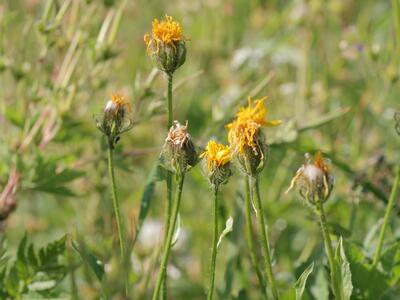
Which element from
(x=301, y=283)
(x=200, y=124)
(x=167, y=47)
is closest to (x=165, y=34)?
(x=167, y=47)

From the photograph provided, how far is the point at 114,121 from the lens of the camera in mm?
1206

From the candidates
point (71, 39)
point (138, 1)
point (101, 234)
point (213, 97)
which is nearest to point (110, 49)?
point (71, 39)

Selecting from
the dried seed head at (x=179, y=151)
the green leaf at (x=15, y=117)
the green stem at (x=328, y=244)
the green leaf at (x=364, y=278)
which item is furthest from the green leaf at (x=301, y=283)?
the green leaf at (x=15, y=117)

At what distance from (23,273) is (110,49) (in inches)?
24.8

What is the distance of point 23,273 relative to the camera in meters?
1.37

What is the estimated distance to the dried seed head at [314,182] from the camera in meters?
1.12

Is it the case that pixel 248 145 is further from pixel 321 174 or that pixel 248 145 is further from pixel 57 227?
A: pixel 57 227

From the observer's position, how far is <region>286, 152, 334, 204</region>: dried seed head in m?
1.12

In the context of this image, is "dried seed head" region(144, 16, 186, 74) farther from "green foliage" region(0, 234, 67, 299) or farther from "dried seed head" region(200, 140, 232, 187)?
"green foliage" region(0, 234, 67, 299)

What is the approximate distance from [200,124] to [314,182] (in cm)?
166

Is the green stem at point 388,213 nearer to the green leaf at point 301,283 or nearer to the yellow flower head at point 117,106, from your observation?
the green leaf at point 301,283

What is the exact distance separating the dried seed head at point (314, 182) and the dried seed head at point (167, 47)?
0.89 ft

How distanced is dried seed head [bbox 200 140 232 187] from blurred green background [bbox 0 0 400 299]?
224mm

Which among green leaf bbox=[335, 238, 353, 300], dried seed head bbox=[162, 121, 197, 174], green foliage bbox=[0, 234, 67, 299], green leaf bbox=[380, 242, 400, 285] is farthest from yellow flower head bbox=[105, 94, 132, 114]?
green leaf bbox=[380, 242, 400, 285]
